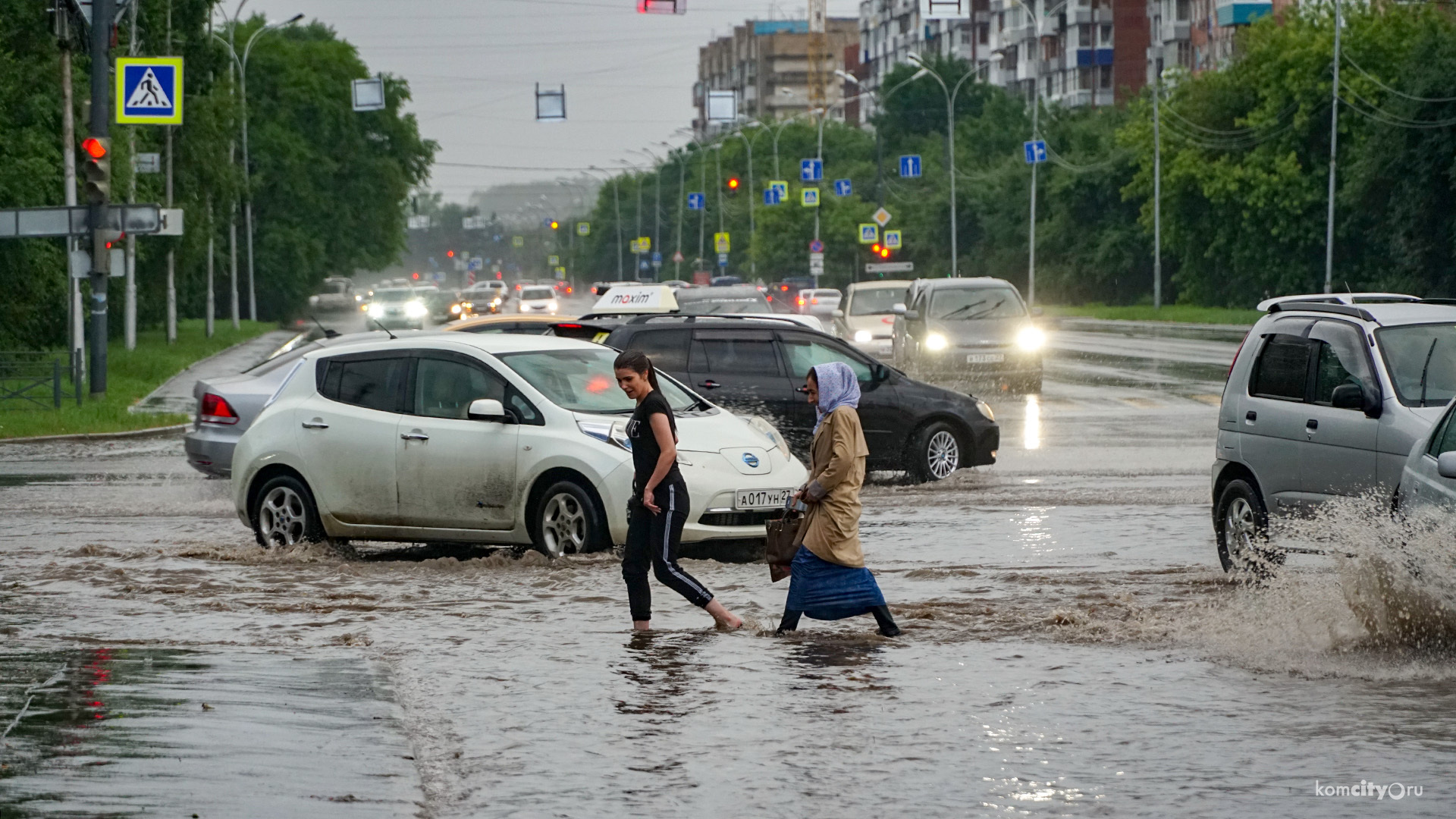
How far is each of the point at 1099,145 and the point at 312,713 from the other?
8757 cm

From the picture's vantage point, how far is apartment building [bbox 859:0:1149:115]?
121 metres

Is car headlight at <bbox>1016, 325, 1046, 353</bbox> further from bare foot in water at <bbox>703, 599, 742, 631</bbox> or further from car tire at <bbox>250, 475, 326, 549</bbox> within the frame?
bare foot in water at <bbox>703, 599, 742, 631</bbox>

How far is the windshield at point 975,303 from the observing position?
103ft

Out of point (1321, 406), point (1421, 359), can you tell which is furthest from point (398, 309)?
point (1421, 359)

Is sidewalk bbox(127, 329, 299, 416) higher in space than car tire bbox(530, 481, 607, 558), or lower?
lower

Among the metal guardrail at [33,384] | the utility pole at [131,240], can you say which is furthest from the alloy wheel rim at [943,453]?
the utility pole at [131,240]

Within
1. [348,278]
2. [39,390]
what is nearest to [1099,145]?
[348,278]

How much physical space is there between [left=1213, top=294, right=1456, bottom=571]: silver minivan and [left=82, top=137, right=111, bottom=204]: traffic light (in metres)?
19.5

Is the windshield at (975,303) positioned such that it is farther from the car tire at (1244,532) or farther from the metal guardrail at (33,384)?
the car tire at (1244,532)

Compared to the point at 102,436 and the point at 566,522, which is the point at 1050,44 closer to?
the point at 102,436

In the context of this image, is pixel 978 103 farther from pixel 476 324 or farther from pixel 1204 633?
pixel 1204 633

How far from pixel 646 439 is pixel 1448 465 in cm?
373

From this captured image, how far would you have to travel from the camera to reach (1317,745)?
7.08m

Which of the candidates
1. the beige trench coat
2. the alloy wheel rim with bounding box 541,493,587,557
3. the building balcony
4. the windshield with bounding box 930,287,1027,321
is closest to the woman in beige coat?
the beige trench coat
